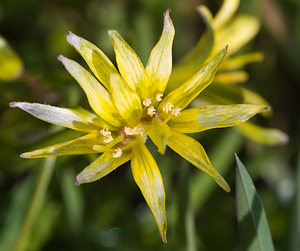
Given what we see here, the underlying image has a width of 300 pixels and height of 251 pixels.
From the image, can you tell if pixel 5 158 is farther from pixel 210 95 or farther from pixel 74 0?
pixel 74 0

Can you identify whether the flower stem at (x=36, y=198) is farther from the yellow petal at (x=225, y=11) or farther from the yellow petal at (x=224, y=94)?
the yellow petal at (x=225, y=11)

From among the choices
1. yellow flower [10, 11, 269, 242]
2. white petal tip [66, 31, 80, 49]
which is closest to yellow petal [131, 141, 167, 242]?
yellow flower [10, 11, 269, 242]

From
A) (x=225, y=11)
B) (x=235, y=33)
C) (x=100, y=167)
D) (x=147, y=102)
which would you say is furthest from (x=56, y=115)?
(x=235, y=33)

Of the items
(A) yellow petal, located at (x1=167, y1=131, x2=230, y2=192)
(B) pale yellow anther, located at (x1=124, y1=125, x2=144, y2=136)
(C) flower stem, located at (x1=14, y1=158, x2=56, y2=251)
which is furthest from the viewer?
(C) flower stem, located at (x1=14, y1=158, x2=56, y2=251)

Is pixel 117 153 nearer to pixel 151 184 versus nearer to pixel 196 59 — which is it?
pixel 151 184

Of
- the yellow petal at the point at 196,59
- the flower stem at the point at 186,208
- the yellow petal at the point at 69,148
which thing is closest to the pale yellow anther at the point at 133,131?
the yellow petal at the point at 69,148

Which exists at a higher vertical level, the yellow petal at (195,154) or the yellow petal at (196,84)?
the yellow petal at (196,84)

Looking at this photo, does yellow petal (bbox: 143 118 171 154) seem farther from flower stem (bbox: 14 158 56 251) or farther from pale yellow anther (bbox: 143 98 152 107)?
flower stem (bbox: 14 158 56 251)
